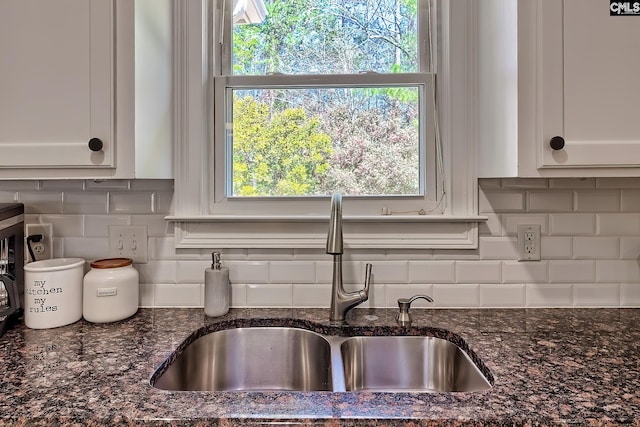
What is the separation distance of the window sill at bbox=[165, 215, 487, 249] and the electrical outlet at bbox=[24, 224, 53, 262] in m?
0.41

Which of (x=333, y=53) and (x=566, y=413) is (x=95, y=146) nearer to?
(x=333, y=53)

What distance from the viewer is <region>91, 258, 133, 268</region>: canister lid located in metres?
1.15

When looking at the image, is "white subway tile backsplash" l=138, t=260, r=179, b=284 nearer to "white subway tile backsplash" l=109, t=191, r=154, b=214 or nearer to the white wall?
the white wall

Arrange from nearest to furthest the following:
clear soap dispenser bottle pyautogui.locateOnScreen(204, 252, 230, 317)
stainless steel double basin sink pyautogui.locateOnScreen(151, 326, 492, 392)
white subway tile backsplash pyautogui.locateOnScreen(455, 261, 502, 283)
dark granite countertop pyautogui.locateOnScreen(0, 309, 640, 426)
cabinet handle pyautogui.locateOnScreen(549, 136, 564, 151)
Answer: dark granite countertop pyautogui.locateOnScreen(0, 309, 640, 426) → cabinet handle pyautogui.locateOnScreen(549, 136, 564, 151) → stainless steel double basin sink pyautogui.locateOnScreen(151, 326, 492, 392) → clear soap dispenser bottle pyautogui.locateOnScreen(204, 252, 230, 317) → white subway tile backsplash pyautogui.locateOnScreen(455, 261, 502, 283)

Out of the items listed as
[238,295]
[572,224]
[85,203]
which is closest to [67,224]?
[85,203]

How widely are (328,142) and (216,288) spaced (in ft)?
2.00

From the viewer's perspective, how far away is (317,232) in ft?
4.23

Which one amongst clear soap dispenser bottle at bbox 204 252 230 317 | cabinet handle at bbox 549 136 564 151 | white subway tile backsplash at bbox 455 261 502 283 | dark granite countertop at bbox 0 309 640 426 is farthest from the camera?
white subway tile backsplash at bbox 455 261 502 283

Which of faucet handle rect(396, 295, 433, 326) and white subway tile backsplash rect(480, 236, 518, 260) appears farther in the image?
white subway tile backsplash rect(480, 236, 518, 260)

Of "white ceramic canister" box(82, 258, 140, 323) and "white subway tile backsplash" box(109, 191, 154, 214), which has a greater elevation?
"white subway tile backsplash" box(109, 191, 154, 214)

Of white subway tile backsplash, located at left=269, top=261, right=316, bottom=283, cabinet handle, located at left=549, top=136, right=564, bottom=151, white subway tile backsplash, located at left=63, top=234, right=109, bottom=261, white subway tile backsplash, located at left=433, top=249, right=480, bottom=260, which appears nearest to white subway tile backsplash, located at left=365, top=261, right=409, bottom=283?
white subway tile backsplash, located at left=433, top=249, right=480, bottom=260

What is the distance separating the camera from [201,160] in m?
1.30

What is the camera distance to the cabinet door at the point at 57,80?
0.99 metres

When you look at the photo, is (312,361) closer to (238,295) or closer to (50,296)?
(238,295)
